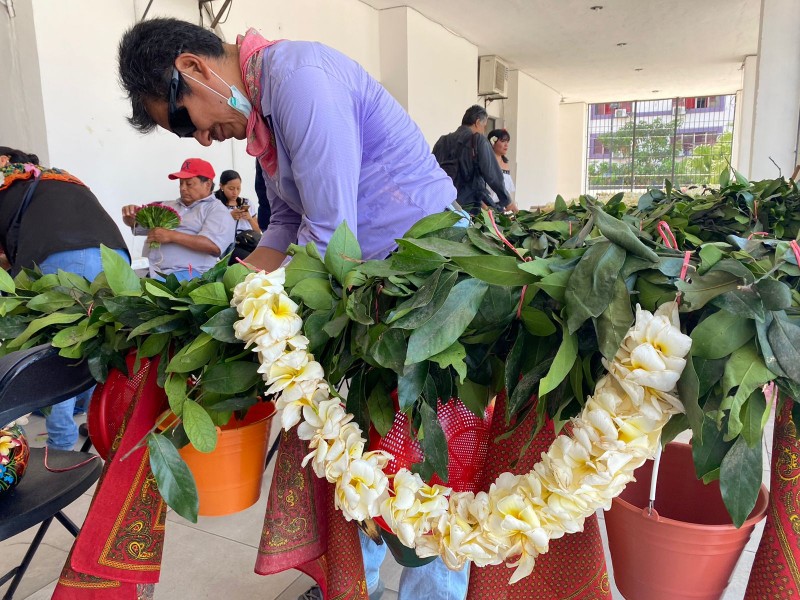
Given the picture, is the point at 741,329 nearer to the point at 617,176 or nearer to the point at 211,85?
the point at 211,85

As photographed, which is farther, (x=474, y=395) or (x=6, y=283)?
(x=6, y=283)

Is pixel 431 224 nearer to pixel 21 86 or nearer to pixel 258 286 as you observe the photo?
pixel 258 286

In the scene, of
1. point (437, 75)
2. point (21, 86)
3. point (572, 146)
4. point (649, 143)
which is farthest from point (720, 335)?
point (649, 143)

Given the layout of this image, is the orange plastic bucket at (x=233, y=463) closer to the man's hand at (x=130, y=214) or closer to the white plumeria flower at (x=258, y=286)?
the white plumeria flower at (x=258, y=286)

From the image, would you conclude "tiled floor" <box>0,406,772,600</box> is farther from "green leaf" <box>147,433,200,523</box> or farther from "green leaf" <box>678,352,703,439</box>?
"green leaf" <box>678,352,703,439</box>

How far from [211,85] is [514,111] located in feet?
30.6

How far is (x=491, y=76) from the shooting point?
8.61 metres

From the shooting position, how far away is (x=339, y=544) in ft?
2.83

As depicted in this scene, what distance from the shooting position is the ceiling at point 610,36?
6.76 metres

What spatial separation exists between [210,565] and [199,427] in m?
1.32

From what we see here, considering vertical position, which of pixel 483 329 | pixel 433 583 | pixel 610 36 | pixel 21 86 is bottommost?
pixel 433 583

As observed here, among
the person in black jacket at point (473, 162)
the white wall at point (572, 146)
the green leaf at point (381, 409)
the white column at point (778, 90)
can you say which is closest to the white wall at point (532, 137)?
the white wall at point (572, 146)

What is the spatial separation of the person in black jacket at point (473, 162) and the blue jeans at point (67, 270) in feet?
7.92

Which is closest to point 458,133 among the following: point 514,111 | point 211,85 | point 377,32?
point 377,32
